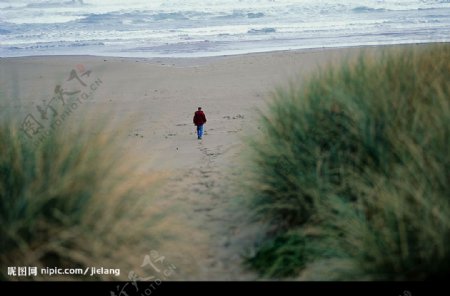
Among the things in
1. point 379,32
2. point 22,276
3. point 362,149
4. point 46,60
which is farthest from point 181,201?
point 379,32

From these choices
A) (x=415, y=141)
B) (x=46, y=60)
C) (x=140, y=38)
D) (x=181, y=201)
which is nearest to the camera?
(x=415, y=141)

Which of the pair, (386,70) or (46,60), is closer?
(386,70)

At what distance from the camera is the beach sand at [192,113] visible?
4.86 metres

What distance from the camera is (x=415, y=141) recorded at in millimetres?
4125

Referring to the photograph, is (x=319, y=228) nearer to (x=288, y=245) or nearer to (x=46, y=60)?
(x=288, y=245)

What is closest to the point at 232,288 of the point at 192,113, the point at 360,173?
the point at 360,173

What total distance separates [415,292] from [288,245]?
4.03ft

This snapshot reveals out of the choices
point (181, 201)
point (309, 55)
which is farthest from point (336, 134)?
point (309, 55)

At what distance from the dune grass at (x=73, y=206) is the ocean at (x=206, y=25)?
2026cm

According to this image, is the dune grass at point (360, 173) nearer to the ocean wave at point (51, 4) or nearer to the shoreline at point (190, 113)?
the shoreline at point (190, 113)

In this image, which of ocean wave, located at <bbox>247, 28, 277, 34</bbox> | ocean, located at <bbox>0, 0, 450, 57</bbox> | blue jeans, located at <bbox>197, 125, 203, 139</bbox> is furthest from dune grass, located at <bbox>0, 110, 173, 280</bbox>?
ocean wave, located at <bbox>247, 28, 277, 34</bbox>

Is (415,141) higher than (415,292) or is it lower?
higher

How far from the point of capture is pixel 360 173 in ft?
14.4

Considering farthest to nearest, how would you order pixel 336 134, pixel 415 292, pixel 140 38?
pixel 140 38, pixel 336 134, pixel 415 292
